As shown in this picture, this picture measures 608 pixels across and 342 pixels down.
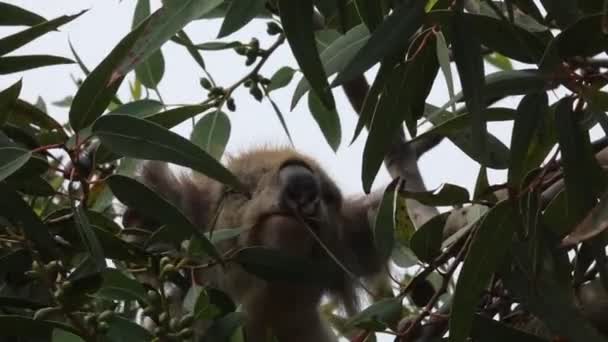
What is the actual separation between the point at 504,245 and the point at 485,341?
9.9 inches

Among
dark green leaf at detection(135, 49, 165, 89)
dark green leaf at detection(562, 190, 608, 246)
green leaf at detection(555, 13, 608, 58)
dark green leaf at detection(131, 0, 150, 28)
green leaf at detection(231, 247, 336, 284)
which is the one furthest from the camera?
dark green leaf at detection(135, 49, 165, 89)

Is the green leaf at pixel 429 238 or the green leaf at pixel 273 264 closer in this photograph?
the green leaf at pixel 429 238

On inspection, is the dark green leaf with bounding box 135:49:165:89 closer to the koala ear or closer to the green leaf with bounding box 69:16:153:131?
the koala ear

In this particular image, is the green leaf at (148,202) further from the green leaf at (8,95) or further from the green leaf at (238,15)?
the green leaf at (238,15)

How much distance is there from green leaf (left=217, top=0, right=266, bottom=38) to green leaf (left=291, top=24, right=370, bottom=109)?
27 cm

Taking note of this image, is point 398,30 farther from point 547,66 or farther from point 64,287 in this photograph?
point 64,287

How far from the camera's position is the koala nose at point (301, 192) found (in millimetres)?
2822

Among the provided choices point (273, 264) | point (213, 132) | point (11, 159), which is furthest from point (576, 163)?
point (213, 132)

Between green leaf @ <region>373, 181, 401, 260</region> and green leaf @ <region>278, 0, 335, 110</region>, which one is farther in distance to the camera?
green leaf @ <region>373, 181, 401, 260</region>

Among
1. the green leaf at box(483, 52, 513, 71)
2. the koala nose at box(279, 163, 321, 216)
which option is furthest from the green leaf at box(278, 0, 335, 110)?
the green leaf at box(483, 52, 513, 71)

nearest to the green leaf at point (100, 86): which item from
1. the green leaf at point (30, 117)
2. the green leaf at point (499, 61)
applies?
the green leaf at point (30, 117)

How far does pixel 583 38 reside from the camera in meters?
1.78

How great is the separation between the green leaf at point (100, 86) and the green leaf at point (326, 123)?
3.29 feet

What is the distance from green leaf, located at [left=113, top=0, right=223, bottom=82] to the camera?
6.07 ft
